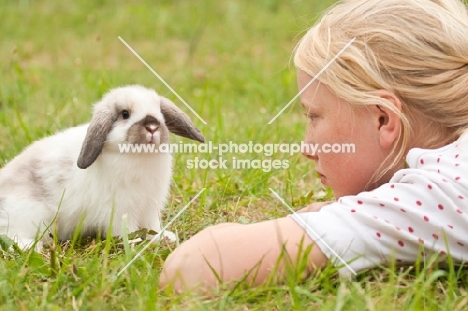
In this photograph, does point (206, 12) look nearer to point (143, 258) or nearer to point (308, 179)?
point (308, 179)

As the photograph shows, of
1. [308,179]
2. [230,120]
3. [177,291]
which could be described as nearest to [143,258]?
[177,291]

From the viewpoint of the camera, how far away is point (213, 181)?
3.07 metres

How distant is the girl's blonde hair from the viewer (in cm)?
228

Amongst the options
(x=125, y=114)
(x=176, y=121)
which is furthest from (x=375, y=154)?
(x=125, y=114)

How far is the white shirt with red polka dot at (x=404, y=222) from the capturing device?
2.02 meters

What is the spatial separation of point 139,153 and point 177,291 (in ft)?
1.93

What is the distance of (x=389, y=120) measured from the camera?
7.46ft

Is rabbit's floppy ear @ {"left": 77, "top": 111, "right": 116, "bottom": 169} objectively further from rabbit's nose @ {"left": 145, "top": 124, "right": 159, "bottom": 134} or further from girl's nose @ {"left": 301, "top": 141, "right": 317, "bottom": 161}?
girl's nose @ {"left": 301, "top": 141, "right": 317, "bottom": 161}

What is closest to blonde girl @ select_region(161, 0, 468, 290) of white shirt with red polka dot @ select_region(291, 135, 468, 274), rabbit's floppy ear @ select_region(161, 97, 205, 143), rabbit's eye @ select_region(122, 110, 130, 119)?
white shirt with red polka dot @ select_region(291, 135, 468, 274)

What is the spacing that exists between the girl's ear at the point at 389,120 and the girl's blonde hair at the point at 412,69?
15mm

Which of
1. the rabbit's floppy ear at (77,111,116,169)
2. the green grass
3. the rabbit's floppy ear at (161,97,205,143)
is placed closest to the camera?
the green grass

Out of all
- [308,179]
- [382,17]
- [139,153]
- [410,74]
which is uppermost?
[382,17]

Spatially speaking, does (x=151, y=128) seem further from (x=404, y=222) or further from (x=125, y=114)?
(x=404, y=222)

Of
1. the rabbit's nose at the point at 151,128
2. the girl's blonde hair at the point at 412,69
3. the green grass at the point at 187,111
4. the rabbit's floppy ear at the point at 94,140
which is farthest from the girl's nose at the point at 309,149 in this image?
the rabbit's floppy ear at the point at 94,140
